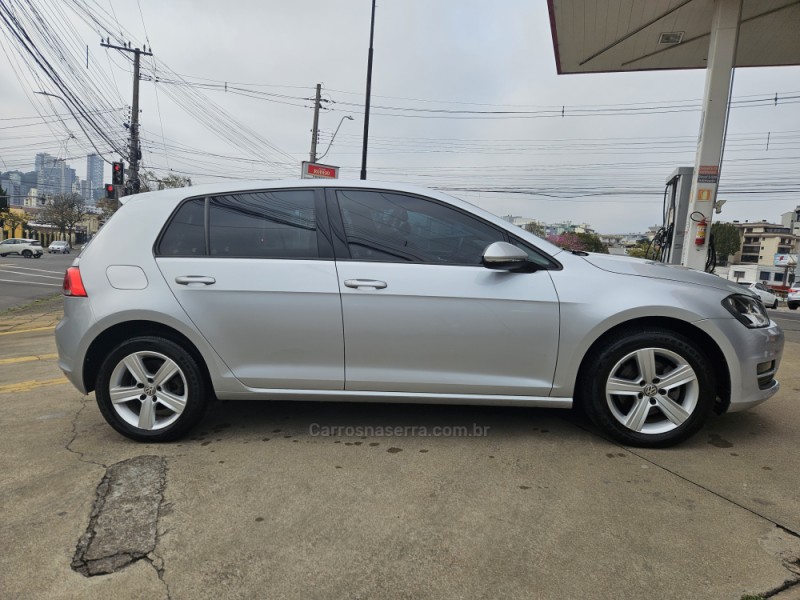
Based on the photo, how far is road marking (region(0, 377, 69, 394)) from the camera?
436 cm

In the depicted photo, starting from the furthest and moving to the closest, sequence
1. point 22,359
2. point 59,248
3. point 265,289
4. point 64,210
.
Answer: point 64,210 → point 59,248 → point 22,359 → point 265,289

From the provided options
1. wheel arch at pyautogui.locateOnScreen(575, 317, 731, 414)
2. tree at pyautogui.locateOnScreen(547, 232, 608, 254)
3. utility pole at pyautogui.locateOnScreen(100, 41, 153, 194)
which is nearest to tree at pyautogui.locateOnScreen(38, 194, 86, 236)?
utility pole at pyautogui.locateOnScreen(100, 41, 153, 194)

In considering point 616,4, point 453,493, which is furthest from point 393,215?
point 616,4

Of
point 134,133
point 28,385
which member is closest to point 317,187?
point 28,385

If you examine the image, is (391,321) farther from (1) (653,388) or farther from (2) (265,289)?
(1) (653,388)

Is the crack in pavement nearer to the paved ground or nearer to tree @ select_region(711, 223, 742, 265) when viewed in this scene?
the paved ground

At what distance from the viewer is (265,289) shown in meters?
2.93

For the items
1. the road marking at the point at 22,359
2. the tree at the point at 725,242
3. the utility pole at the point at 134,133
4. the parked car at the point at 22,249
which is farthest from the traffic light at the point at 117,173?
the tree at the point at 725,242

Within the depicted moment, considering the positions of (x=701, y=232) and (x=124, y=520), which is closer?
(x=124, y=520)

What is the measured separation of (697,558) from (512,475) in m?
0.89

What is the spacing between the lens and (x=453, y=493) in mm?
2477

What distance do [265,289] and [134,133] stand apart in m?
25.5

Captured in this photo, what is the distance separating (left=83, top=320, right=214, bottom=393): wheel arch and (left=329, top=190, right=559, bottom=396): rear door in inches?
36.2

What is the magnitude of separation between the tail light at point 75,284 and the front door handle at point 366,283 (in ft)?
5.27
